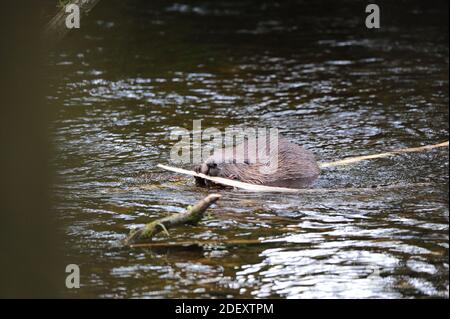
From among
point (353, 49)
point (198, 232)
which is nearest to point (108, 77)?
point (353, 49)

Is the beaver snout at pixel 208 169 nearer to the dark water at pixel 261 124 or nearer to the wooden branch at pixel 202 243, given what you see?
the dark water at pixel 261 124

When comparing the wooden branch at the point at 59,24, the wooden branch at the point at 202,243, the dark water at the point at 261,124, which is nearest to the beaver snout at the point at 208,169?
the dark water at the point at 261,124

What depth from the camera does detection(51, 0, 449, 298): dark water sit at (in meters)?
5.84

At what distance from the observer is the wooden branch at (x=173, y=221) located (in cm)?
592

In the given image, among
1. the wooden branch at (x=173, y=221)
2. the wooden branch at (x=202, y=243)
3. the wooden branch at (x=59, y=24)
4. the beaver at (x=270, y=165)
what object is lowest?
the wooden branch at (x=202, y=243)

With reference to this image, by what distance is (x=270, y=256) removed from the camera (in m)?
6.11

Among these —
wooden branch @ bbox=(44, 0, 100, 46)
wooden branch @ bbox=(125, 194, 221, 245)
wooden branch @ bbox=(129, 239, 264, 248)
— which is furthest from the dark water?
wooden branch @ bbox=(44, 0, 100, 46)

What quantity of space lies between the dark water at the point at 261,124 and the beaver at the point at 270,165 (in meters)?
0.21

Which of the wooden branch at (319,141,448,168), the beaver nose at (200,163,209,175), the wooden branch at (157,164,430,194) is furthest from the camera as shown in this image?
the wooden branch at (319,141,448,168)

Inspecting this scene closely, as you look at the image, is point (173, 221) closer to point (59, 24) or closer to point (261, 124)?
point (59, 24)

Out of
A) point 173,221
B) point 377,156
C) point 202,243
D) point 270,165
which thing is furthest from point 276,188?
point 173,221

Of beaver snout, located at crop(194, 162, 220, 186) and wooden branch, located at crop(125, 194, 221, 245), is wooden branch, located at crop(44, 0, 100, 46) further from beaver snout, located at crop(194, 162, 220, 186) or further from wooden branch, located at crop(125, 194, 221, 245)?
beaver snout, located at crop(194, 162, 220, 186)

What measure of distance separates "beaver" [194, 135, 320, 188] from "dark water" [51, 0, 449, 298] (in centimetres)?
21
